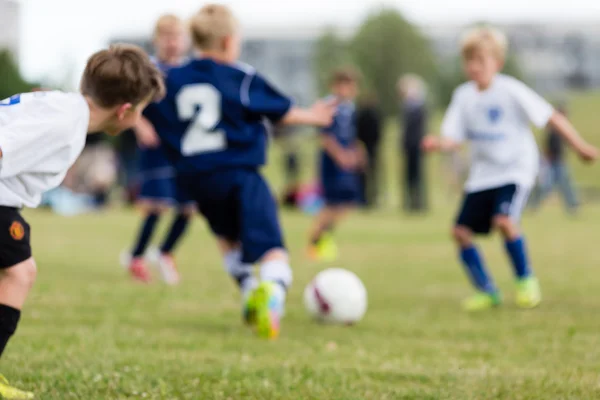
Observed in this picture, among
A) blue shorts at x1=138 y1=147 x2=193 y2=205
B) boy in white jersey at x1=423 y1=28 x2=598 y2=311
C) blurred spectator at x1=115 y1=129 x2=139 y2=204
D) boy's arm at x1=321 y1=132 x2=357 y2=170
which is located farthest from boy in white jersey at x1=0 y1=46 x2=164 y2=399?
blurred spectator at x1=115 y1=129 x2=139 y2=204

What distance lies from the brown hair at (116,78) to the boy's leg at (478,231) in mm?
3678

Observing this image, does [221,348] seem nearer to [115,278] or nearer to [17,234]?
[17,234]

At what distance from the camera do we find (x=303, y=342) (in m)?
4.74

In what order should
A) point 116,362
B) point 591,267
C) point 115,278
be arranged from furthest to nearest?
point 591,267 < point 115,278 < point 116,362

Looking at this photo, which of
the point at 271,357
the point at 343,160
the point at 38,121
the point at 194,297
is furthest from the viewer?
the point at 343,160

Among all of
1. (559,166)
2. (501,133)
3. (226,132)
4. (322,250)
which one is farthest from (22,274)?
(559,166)

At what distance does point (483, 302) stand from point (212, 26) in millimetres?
2928

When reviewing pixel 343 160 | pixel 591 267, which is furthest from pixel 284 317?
pixel 343 160

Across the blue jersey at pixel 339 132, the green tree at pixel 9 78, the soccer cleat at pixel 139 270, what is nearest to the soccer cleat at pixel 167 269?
the soccer cleat at pixel 139 270

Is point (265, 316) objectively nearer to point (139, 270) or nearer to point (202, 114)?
point (202, 114)

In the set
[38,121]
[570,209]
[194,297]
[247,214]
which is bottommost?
[570,209]

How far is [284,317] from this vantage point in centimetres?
580

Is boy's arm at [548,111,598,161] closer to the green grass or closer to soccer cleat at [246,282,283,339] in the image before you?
the green grass

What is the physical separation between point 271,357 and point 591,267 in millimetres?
5974
